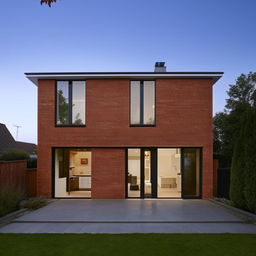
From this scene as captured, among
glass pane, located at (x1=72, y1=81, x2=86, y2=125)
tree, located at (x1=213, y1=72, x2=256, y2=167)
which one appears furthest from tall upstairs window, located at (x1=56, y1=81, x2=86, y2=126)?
tree, located at (x1=213, y1=72, x2=256, y2=167)

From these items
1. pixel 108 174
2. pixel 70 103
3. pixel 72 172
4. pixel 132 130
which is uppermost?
pixel 70 103

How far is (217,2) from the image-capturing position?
515 inches

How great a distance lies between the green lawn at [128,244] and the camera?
5.47 m

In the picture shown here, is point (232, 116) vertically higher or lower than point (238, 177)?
higher

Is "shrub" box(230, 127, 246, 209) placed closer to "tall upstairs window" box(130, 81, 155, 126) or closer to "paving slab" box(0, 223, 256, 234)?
"paving slab" box(0, 223, 256, 234)

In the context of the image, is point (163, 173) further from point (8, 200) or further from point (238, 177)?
point (8, 200)

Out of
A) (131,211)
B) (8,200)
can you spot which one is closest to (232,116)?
(131,211)

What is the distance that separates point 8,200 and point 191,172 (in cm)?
870

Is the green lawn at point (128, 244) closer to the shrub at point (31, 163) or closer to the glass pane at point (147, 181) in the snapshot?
the glass pane at point (147, 181)

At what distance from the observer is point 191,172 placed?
500 inches

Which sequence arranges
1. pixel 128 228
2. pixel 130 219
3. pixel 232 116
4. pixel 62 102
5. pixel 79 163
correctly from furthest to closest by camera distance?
1. pixel 232 116
2. pixel 79 163
3. pixel 62 102
4. pixel 130 219
5. pixel 128 228

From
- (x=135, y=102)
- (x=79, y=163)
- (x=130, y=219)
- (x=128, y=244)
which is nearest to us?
(x=128, y=244)

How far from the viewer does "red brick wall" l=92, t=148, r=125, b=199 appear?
12.4 meters

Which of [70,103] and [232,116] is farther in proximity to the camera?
[232,116]
